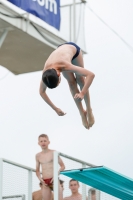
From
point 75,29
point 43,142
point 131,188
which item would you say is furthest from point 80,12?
point 131,188

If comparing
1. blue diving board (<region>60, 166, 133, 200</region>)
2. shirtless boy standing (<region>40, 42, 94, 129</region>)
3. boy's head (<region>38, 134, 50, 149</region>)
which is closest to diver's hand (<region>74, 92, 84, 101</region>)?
shirtless boy standing (<region>40, 42, 94, 129</region>)

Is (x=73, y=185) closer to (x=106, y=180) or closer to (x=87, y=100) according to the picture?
(x=106, y=180)

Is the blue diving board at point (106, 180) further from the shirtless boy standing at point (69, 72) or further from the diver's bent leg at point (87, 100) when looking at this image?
the shirtless boy standing at point (69, 72)

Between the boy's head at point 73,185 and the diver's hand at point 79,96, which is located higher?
the diver's hand at point 79,96

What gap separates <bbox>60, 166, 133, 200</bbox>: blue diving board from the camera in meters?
18.1

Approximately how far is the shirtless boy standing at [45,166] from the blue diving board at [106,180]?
0.69 m

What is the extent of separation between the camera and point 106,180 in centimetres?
1873

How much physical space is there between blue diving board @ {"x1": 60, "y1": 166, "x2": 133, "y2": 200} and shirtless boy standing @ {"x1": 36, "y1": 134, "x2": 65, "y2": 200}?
692mm

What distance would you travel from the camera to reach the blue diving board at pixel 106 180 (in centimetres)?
1806

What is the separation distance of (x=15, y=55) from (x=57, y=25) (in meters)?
1.20

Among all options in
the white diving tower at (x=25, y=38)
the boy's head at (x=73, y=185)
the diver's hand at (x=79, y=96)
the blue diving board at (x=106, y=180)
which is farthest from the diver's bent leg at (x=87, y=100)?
the white diving tower at (x=25, y=38)

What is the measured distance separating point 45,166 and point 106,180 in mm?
1643

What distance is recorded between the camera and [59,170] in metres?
18.8

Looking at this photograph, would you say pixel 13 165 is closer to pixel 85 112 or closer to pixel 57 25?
pixel 85 112
